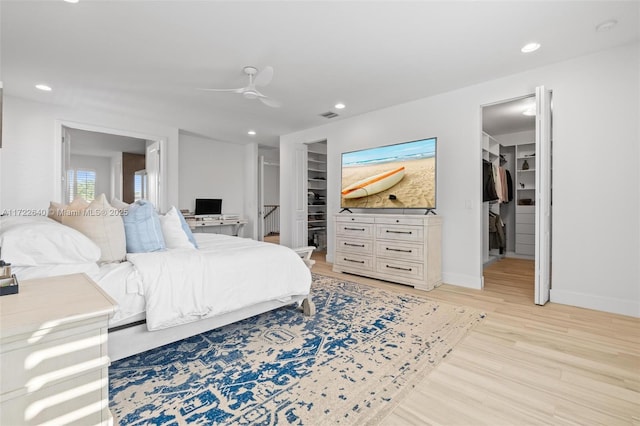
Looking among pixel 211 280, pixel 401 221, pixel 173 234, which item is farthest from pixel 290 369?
pixel 401 221

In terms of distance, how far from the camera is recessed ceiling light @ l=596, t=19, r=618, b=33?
2.41m

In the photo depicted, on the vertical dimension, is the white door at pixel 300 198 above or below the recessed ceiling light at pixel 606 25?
below

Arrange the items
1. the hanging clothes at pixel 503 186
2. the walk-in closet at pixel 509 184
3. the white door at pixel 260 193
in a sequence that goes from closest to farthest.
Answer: the walk-in closet at pixel 509 184
the hanging clothes at pixel 503 186
the white door at pixel 260 193

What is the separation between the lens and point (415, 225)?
363 cm

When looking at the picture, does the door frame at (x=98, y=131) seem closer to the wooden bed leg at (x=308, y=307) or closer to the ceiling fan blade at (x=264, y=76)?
the ceiling fan blade at (x=264, y=76)

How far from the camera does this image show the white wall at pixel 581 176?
2758 millimetres

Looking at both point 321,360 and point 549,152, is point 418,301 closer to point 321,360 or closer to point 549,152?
point 321,360

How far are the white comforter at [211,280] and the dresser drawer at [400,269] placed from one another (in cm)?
166

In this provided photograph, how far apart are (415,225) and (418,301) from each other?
939 mm

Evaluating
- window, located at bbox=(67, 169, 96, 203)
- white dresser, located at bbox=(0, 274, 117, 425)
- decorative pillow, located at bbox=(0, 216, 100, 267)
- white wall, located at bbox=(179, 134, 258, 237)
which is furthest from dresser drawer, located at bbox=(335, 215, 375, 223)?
window, located at bbox=(67, 169, 96, 203)

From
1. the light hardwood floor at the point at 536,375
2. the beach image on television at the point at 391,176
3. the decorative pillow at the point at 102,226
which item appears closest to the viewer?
the light hardwood floor at the point at 536,375

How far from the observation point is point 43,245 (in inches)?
61.9

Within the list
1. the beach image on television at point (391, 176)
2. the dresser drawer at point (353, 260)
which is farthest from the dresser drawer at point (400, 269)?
the beach image on television at point (391, 176)

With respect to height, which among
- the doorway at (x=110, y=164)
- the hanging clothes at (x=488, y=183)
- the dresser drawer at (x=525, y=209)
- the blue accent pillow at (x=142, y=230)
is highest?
the doorway at (x=110, y=164)
